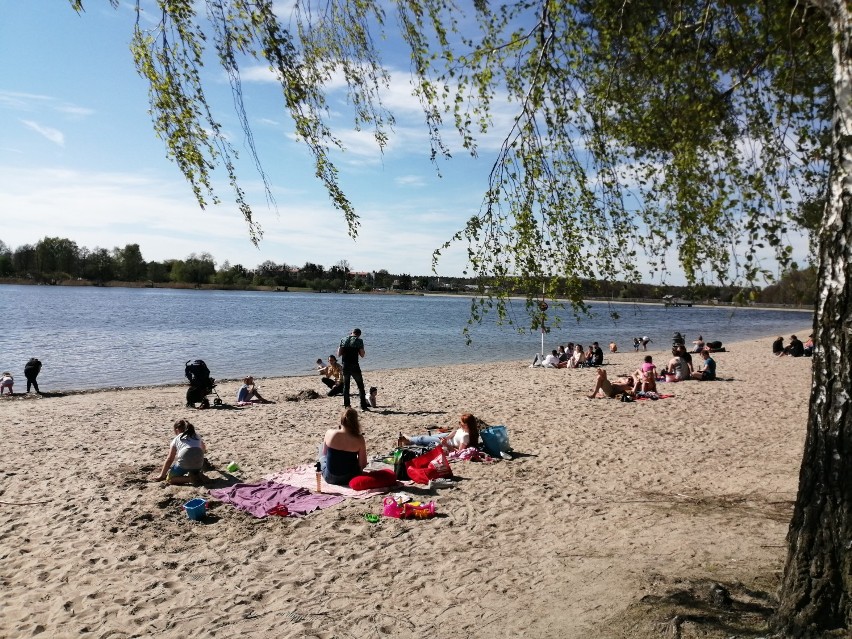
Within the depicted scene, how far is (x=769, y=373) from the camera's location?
20.3m

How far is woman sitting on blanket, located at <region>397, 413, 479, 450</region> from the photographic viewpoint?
9891mm

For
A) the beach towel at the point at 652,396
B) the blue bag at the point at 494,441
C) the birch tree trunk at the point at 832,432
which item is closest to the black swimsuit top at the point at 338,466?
the blue bag at the point at 494,441

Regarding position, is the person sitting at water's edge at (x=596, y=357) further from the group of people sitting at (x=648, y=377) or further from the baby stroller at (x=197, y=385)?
the baby stroller at (x=197, y=385)

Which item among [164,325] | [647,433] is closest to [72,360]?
[164,325]

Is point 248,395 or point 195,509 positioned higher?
point 195,509

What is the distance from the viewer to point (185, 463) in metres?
8.35

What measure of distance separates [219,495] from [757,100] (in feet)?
24.8

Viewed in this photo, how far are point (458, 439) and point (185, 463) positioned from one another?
14.0 ft

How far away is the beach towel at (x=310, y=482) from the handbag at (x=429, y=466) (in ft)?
1.75

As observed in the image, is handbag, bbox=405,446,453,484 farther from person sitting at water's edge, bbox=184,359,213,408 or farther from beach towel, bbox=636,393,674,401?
person sitting at water's edge, bbox=184,359,213,408

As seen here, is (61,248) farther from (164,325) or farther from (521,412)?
(521,412)

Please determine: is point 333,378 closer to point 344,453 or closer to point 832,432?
point 344,453

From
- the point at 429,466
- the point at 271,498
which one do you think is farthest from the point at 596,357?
the point at 271,498

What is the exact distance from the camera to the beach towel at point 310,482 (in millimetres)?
7922
